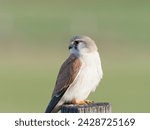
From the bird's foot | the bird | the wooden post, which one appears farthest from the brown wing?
the wooden post

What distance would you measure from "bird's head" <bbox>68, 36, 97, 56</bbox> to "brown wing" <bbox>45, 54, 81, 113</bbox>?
2.2 inches

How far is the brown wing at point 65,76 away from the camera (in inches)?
318

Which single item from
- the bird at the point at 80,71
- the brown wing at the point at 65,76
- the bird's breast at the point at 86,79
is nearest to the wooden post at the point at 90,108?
the brown wing at the point at 65,76

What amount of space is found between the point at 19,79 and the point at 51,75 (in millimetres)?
610

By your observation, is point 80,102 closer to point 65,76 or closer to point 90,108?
point 65,76

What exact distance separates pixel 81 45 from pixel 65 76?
12.2 inches

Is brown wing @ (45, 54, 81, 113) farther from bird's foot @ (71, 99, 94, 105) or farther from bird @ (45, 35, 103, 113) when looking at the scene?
bird's foot @ (71, 99, 94, 105)

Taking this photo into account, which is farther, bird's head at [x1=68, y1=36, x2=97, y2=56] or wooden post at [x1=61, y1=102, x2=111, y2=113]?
bird's head at [x1=68, y1=36, x2=97, y2=56]

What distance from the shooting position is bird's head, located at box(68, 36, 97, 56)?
8281 millimetres

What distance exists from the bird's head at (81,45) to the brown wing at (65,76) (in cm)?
6

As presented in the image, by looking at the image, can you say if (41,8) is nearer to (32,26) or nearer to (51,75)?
(32,26)

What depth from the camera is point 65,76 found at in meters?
8.21

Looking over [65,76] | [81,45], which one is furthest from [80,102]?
[81,45]

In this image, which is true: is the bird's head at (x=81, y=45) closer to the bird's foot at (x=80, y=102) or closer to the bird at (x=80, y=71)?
the bird at (x=80, y=71)
